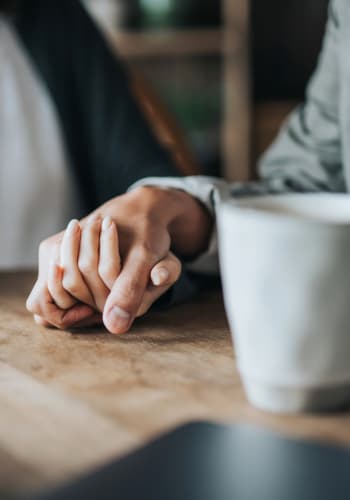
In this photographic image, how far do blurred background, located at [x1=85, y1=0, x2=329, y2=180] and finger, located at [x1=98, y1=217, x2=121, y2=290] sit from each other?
222 cm

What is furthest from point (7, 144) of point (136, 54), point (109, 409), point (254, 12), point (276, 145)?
point (254, 12)

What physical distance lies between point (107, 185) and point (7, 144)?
0.21 meters

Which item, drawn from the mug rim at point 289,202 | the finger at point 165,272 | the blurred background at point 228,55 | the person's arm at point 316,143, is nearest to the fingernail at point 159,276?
the finger at point 165,272

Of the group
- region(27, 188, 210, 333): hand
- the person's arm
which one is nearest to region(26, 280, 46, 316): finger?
region(27, 188, 210, 333): hand

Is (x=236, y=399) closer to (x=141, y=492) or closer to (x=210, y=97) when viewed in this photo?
(x=141, y=492)

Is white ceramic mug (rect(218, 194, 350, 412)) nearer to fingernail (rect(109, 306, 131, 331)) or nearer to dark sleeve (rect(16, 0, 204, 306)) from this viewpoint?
fingernail (rect(109, 306, 131, 331))

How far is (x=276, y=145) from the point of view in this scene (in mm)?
976

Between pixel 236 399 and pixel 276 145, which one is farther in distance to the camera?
pixel 276 145

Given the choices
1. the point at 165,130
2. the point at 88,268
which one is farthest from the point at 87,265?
the point at 165,130

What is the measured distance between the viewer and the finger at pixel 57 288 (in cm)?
56

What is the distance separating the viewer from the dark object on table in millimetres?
293

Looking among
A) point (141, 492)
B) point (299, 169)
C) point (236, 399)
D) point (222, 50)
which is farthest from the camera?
point (222, 50)

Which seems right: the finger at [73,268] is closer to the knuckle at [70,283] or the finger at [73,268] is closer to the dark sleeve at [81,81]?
the knuckle at [70,283]

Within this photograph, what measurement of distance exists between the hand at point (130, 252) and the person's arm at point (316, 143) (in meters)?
0.24
